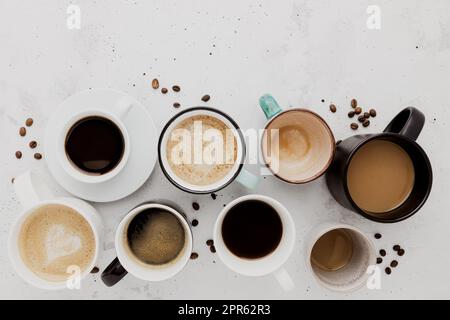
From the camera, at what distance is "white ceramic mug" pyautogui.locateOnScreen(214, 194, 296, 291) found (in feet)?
3.45

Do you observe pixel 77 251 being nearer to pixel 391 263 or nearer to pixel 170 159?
pixel 170 159

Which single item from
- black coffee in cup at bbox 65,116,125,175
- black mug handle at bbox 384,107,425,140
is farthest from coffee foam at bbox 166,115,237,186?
black mug handle at bbox 384,107,425,140

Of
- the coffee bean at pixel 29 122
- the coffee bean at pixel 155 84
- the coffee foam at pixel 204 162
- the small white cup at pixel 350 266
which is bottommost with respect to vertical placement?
the small white cup at pixel 350 266

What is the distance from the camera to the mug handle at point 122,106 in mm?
1088

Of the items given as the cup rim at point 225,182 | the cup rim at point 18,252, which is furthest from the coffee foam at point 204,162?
the cup rim at point 18,252

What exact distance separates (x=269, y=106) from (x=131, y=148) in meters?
0.36

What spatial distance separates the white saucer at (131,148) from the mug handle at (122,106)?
11mm

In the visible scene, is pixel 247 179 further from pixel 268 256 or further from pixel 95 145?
pixel 95 145

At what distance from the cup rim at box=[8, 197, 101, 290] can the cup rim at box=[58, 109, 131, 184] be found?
7 cm

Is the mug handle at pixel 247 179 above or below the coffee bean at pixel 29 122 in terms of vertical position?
below

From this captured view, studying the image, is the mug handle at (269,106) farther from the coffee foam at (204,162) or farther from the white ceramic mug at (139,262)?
the white ceramic mug at (139,262)

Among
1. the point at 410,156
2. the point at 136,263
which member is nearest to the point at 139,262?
the point at 136,263

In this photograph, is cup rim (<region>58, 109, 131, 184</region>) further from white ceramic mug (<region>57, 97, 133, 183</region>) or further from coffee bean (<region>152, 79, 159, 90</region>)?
coffee bean (<region>152, 79, 159, 90</region>)

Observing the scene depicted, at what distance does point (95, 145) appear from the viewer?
3.62 ft
